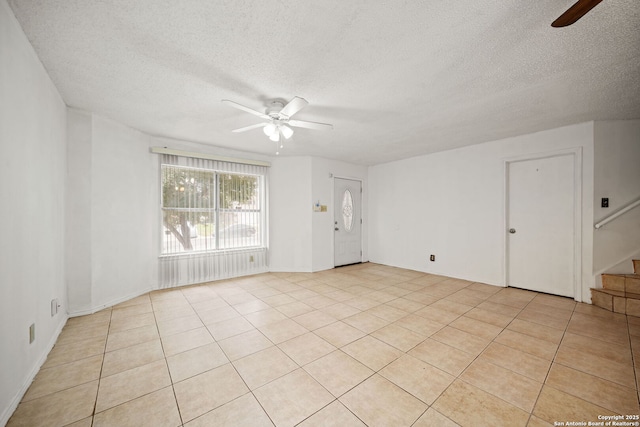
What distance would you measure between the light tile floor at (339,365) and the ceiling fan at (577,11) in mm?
2312

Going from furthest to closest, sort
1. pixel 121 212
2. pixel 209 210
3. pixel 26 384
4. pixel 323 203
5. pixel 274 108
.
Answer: pixel 323 203
pixel 209 210
pixel 121 212
pixel 274 108
pixel 26 384

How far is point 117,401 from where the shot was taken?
1.61 metres

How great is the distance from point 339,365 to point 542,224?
3.95 metres

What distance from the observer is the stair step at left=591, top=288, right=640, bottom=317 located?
2.86 metres

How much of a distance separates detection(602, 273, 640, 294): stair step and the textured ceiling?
6.88 ft

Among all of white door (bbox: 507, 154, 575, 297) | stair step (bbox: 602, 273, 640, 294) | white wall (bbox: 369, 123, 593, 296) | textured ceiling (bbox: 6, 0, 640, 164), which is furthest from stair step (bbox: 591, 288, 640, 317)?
textured ceiling (bbox: 6, 0, 640, 164)

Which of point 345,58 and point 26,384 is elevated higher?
point 345,58

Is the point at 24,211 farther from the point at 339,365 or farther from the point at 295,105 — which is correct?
the point at 339,365

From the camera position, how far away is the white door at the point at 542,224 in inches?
137

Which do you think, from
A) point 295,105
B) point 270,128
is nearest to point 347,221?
point 270,128

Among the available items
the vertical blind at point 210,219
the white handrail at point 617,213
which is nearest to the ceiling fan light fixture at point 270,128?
the vertical blind at point 210,219

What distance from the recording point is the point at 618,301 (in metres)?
2.93

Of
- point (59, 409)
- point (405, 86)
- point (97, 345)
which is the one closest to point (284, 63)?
point (405, 86)

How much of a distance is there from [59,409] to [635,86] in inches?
221
